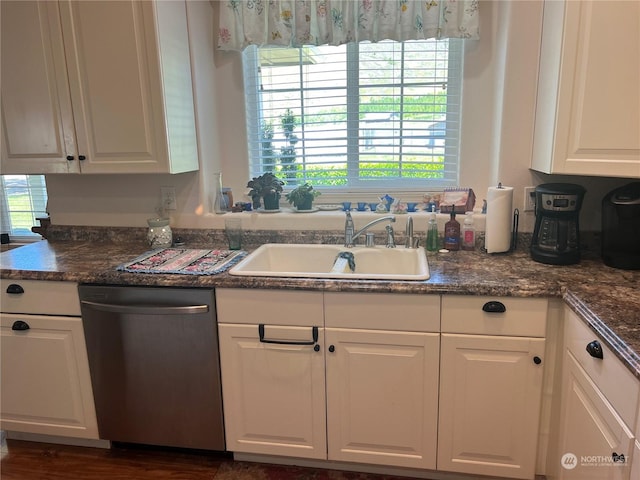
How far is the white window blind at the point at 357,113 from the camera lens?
237cm

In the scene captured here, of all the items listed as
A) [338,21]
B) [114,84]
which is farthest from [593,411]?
[114,84]

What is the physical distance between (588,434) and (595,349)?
0.96 ft

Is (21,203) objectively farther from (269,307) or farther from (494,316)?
(494,316)

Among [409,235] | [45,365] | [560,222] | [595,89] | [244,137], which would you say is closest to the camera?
[595,89]

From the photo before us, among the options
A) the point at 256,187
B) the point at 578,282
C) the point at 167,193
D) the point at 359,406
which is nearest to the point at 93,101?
the point at 167,193

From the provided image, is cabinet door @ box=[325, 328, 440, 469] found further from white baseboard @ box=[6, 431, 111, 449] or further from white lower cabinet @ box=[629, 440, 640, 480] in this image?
white baseboard @ box=[6, 431, 111, 449]

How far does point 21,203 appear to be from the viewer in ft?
11.5

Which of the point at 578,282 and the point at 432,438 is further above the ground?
the point at 578,282

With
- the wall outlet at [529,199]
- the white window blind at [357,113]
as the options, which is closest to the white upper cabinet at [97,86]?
the white window blind at [357,113]

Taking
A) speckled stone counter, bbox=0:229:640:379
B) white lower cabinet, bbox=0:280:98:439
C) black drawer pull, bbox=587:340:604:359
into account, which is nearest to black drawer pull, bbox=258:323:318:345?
speckled stone counter, bbox=0:229:640:379

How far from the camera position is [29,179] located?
347 cm

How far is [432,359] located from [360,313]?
1.09 ft

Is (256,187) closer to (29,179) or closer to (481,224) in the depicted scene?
(481,224)

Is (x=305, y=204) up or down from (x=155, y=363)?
up
